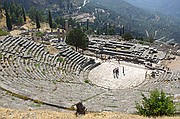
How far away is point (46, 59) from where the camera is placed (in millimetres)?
38344

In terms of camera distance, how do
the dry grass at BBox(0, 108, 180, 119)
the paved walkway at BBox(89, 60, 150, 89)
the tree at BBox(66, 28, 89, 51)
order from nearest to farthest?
the dry grass at BBox(0, 108, 180, 119), the paved walkway at BBox(89, 60, 150, 89), the tree at BBox(66, 28, 89, 51)

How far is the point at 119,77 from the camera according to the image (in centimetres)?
4022

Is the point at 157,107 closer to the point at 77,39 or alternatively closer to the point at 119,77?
the point at 119,77

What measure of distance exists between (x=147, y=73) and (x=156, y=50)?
55.6 ft

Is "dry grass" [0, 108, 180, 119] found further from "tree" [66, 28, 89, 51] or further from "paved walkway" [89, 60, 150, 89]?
"tree" [66, 28, 89, 51]

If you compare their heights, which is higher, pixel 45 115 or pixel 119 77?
pixel 45 115

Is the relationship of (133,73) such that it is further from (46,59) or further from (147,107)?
(147,107)

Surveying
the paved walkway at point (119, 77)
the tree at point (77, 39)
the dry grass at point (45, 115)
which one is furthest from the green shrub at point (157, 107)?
the tree at point (77, 39)

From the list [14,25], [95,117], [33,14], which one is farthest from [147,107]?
[33,14]

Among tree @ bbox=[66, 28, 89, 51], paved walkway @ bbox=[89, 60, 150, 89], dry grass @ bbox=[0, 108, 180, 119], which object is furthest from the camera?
tree @ bbox=[66, 28, 89, 51]

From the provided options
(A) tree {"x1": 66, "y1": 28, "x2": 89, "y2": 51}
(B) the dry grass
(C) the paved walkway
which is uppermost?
(B) the dry grass

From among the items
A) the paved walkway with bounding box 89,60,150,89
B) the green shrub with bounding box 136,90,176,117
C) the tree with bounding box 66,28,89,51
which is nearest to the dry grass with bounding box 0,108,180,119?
the green shrub with bounding box 136,90,176,117

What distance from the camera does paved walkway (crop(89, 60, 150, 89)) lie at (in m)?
37.2

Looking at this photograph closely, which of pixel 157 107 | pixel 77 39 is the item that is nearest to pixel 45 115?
pixel 157 107
